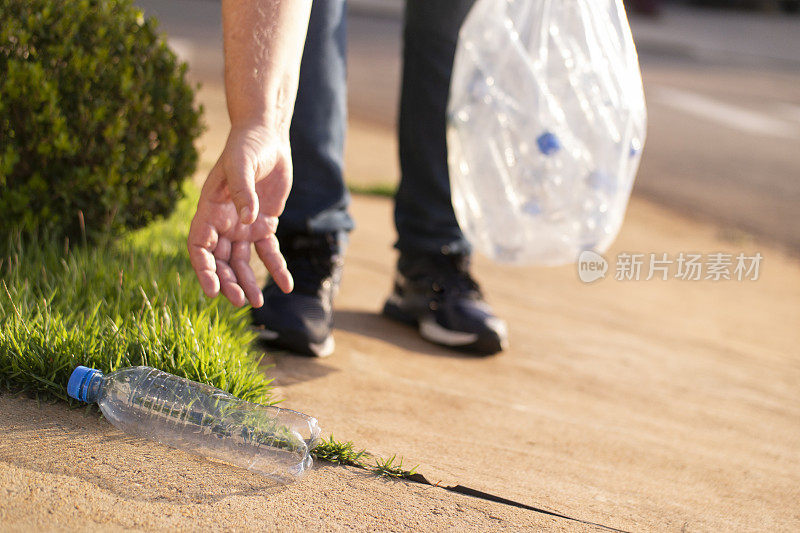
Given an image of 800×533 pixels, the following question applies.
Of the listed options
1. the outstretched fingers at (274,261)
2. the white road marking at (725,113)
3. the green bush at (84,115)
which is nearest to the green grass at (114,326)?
the green bush at (84,115)

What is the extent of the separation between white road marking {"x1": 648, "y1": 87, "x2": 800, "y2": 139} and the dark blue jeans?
7.05m

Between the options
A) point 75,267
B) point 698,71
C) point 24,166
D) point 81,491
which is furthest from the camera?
point 698,71

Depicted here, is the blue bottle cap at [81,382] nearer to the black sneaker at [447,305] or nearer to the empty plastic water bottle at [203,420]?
the empty plastic water bottle at [203,420]

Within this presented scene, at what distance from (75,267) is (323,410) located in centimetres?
75

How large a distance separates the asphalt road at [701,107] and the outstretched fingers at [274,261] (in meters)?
4.31

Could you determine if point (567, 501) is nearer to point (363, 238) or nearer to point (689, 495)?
point (689, 495)

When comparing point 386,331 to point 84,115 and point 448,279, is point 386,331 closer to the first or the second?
point 448,279

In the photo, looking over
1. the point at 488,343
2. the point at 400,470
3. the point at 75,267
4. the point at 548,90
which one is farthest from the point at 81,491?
the point at 548,90

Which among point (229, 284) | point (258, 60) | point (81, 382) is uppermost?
point (258, 60)

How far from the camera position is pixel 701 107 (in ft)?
33.2

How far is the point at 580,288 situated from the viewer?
372 centimetres

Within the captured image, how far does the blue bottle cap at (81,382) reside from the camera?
1.70m

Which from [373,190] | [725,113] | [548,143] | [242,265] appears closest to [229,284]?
[242,265]

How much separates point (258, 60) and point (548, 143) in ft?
3.94
